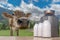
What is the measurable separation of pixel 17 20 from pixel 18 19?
2cm

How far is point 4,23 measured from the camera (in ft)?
5.32

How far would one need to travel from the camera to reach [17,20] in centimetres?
158

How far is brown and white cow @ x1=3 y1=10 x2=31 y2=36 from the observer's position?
5.20ft

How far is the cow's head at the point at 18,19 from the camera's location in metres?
1.58

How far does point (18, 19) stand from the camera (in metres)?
1.59

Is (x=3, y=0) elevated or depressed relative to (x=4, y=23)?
elevated

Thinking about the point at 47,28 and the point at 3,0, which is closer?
the point at 47,28

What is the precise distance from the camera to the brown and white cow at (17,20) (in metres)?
1.58

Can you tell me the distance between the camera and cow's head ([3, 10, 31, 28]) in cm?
158

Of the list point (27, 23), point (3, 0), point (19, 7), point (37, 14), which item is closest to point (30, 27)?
point (27, 23)

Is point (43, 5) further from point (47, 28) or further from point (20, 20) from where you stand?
point (47, 28)

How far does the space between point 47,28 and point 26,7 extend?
0.51 meters

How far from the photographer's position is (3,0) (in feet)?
5.48

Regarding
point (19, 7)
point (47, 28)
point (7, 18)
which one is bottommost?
point (47, 28)
